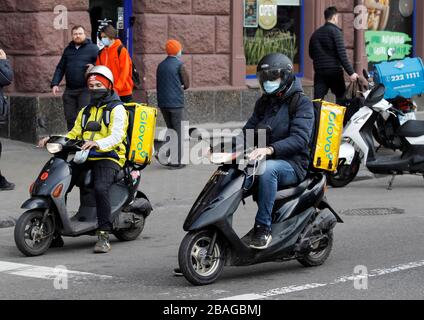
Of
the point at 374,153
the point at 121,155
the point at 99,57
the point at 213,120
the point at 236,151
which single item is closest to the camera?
the point at 236,151

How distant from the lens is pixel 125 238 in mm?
10680

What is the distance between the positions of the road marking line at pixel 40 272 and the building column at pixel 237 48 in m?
10.0

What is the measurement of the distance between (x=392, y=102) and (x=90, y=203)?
6522 mm

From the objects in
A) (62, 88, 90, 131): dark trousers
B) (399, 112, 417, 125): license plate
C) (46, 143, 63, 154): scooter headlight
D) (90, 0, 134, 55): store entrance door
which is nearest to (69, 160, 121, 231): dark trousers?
(46, 143, 63, 154): scooter headlight

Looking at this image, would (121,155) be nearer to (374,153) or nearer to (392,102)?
(374,153)

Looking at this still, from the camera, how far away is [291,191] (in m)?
9.02

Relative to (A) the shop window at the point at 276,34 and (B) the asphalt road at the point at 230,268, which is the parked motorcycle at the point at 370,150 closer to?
(B) the asphalt road at the point at 230,268

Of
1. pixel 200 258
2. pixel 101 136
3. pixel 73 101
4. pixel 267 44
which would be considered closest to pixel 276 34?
pixel 267 44

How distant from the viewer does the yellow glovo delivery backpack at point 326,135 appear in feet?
30.3

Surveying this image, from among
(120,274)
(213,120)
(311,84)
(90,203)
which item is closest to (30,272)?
(120,274)

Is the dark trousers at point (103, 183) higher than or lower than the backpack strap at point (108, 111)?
lower

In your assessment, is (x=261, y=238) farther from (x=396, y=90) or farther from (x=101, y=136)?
(x=396, y=90)

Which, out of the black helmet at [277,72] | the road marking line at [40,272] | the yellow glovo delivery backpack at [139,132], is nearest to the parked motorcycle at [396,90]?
the yellow glovo delivery backpack at [139,132]

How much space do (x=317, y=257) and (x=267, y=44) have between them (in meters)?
11.0
